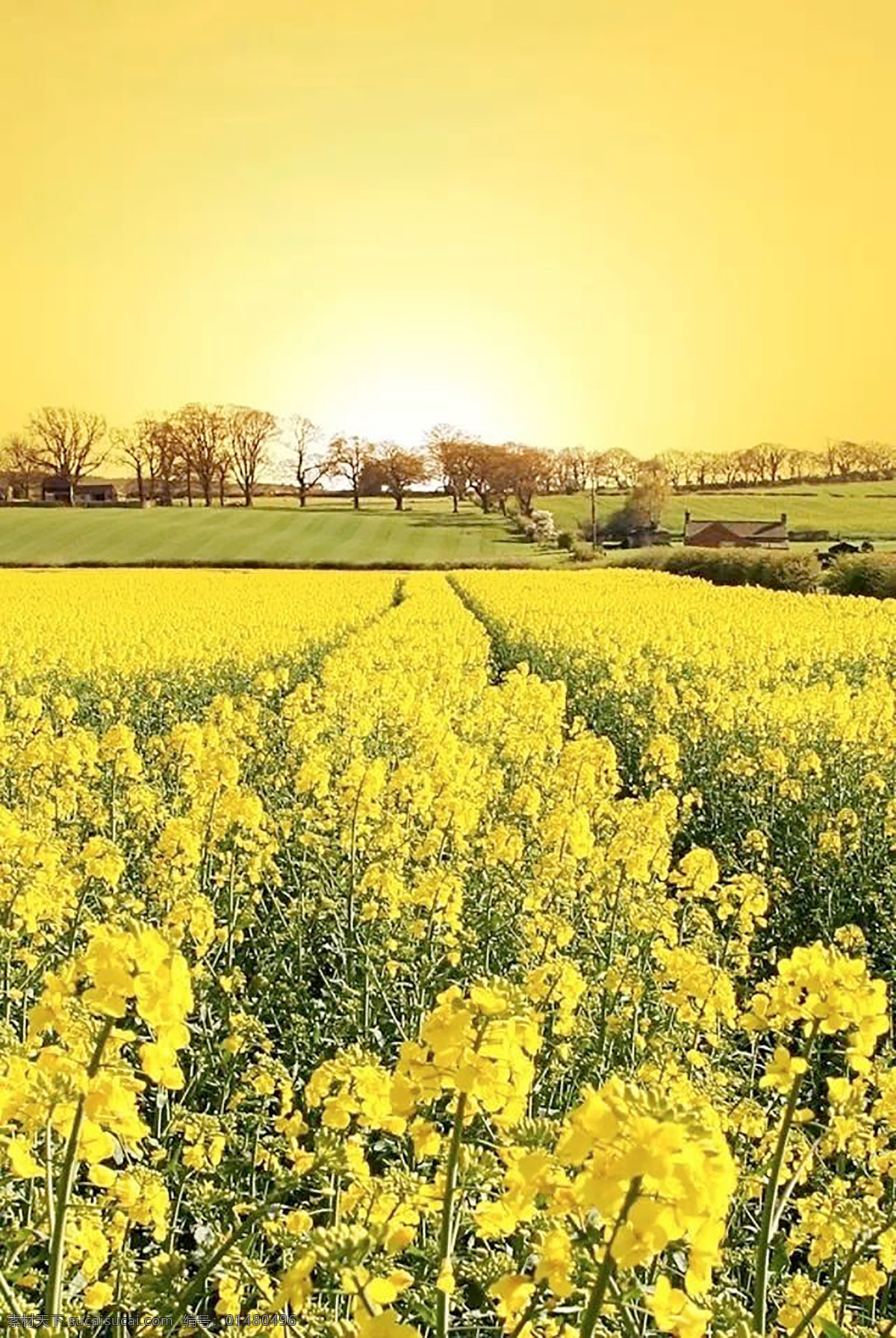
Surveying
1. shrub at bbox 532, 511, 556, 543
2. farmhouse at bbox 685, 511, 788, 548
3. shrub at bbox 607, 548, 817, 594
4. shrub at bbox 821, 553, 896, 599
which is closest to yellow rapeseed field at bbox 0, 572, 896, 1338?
shrub at bbox 821, 553, 896, 599

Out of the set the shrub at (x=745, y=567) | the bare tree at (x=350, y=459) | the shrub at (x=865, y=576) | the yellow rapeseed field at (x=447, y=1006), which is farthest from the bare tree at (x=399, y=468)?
the yellow rapeseed field at (x=447, y=1006)

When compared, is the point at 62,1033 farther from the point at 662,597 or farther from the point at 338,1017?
the point at 662,597

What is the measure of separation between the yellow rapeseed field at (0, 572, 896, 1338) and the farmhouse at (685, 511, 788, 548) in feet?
239

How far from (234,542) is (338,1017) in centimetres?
6883

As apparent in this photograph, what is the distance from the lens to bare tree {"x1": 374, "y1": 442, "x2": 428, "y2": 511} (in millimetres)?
102125

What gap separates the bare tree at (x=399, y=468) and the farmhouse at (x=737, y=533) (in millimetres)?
24742

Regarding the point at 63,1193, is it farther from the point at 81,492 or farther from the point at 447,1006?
the point at 81,492

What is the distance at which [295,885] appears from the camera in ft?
20.5

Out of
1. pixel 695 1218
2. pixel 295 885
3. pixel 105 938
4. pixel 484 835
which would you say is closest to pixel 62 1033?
pixel 105 938

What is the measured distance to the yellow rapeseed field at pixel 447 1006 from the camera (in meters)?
1.68

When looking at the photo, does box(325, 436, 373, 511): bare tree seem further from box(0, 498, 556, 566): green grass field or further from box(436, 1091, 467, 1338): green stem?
box(436, 1091, 467, 1338): green stem

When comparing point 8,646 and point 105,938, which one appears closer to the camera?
point 105,938

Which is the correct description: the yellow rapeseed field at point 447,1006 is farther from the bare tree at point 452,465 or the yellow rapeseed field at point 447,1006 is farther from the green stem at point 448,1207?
the bare tree at point 452,465

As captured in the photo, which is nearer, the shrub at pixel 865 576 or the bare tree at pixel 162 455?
the shrub at pixel 865 576
